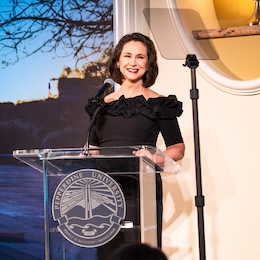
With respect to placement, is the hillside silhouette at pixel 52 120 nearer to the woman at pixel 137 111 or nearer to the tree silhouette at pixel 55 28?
the tree silhouette at pixel 55 28

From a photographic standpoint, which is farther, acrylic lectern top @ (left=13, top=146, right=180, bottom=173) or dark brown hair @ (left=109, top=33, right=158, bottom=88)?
dark brown hair @ (left=109, top=33, right=158, bottom=88)

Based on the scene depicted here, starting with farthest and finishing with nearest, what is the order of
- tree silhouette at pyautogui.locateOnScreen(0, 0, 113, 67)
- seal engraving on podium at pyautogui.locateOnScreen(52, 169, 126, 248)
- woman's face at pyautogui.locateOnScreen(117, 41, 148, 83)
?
tree silhouette at pyautogui.locateOnScreen(0, 0, 113, 67) < woman's face at pyautogui.locateOnScreen(117, 41, 148, 83) < seal engraving on podium at pyautogui.locateOnScreen(52, 169, 126, 248)

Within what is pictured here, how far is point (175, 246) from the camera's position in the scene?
361 centimetres

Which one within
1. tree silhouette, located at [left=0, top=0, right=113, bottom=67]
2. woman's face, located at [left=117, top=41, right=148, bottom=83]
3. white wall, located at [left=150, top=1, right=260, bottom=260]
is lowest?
white wall, located at [left=150, top=1, right=260, bottom=260]

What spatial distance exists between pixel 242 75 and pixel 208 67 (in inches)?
8.6

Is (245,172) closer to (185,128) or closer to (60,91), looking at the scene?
(185,128)

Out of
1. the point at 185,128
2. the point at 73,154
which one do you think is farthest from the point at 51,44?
the point at 73,154

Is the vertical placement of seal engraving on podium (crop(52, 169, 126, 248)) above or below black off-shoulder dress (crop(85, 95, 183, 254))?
Result: below

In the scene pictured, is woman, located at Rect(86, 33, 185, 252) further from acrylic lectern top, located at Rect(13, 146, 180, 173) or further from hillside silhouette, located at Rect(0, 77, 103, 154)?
hillside silhouette, located at Rect(0, 77, 103, 154)

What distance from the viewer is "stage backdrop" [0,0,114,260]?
13.1ft

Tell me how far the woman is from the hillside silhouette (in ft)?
3.62

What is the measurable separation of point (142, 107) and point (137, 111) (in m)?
0.03

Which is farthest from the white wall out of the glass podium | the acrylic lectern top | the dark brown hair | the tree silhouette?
the glass podium

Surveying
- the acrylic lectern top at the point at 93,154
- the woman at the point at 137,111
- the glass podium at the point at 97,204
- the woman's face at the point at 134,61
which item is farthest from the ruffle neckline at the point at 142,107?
the glass podium at the point at 97,204
